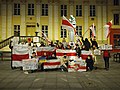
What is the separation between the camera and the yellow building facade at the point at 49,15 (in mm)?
42594

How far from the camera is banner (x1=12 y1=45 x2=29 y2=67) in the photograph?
2002 centimetres

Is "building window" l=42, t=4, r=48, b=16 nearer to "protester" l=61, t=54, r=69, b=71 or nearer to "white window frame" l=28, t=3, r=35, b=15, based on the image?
"white window frame" l=28, t=3, r=35, b=15

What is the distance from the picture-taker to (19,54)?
790 inches

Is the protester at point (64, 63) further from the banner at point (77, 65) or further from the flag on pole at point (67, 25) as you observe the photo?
the flag on pole at point (67, 25)

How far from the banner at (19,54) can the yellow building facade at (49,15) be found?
2243 cm

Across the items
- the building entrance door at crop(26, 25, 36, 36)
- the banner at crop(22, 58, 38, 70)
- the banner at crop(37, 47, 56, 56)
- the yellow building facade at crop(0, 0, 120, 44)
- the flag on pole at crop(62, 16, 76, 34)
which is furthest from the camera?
the building entrance door at crop(26, 25, 36, 36)

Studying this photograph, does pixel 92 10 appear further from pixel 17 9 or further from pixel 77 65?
pixel 77 65

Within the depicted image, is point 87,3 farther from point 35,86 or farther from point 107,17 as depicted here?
point 35,86

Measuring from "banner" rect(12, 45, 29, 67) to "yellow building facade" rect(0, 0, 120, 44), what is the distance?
22428mm

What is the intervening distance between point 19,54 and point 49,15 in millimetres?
23694

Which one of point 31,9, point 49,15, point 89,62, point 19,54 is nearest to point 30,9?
point 31,9

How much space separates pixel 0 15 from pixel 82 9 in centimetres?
1278

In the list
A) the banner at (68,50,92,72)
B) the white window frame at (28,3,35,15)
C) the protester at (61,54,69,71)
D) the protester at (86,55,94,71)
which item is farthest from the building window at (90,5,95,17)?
the banner at (68,50,92,72)

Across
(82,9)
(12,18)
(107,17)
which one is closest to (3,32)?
(12,18)
